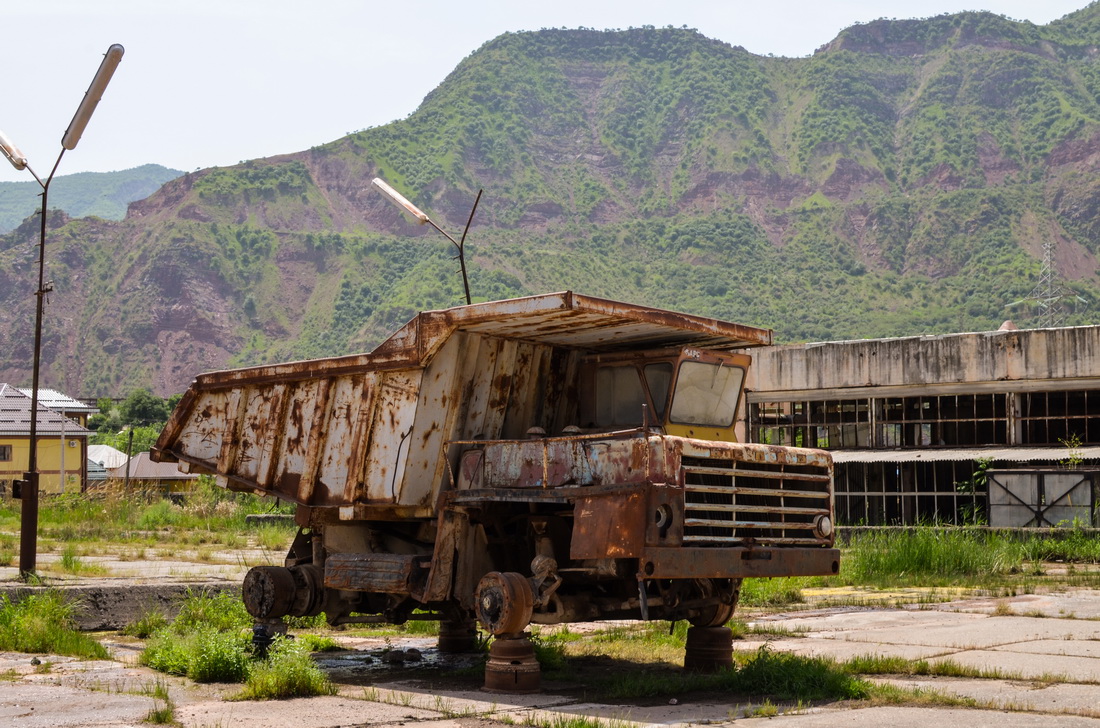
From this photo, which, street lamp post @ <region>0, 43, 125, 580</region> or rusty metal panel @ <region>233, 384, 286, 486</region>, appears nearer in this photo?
rusty metal panel @ <region>233, 384, 286, 486</region>

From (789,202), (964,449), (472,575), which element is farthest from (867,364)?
(789,202)

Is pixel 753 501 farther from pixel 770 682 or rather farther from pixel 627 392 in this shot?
pixel 627 392

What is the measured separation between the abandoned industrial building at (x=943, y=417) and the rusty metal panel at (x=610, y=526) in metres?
21.0

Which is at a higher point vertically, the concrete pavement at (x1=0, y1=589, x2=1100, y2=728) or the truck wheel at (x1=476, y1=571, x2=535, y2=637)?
the truck wheel at (x1=476, y1=571, x2=535, y2=637)

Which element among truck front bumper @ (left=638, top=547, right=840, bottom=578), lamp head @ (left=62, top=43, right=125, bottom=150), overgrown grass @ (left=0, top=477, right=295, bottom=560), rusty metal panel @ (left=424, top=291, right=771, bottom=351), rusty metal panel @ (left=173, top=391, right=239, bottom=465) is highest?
lamp head @ (left=62, top=43, right=125, bottom=150)

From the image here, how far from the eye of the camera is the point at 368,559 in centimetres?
989

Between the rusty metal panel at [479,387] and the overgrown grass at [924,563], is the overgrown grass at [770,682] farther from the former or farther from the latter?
the overgrown grass at [924,563]

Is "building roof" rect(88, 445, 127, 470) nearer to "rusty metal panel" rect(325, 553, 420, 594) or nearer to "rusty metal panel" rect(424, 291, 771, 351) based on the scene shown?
"rusty metal panel" rect(325, 553, 420, 594)

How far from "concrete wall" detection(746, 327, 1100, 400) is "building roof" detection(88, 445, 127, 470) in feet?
220

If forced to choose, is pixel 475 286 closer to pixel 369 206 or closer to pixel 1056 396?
pixel 369 206

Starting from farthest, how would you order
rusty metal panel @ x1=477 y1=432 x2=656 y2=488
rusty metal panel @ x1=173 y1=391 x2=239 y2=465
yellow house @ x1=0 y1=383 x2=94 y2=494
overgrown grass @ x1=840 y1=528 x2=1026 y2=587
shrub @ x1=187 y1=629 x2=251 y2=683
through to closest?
1. yellow house @ x1=0 y1=383 x2=94 y2=494
2. overgrown grass @ x1=840 y1=528 x2=1026 y2=587
3. rusty metal panel @ x1=173 y1=391 x2=239 y2=465
4. shrub @ x1=187 y1=629 x2=251 y2=683
5. rusty metal panel @ x1=477 y1=432 x2=656 y2=488

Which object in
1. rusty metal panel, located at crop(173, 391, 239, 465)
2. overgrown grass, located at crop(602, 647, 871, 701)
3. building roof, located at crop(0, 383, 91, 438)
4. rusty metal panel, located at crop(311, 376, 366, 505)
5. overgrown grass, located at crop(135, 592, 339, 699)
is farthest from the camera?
building roof, located at crop(0, 383, 91, 438)

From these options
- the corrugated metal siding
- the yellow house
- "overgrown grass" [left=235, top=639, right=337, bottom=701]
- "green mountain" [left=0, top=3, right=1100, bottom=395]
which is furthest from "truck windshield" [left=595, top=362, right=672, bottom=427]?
"green mountain" [left=0, top=3, right=1100, bottom=395]

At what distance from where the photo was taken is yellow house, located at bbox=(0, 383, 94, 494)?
6047 centimetres
